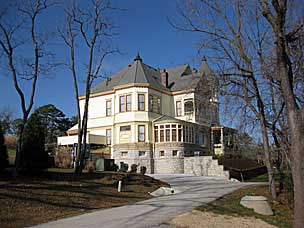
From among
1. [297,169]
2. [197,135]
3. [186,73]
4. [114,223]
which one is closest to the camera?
[297,169]

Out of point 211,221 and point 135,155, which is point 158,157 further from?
point 211,221

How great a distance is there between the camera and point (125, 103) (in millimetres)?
37719

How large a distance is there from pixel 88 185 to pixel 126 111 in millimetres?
20614

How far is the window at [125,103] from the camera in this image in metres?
37.5

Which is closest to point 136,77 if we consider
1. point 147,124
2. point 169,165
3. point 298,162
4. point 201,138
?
point 147,124

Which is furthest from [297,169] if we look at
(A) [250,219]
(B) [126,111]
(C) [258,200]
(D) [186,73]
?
(D) [186,73]

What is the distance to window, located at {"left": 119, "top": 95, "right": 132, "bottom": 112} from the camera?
123 ft

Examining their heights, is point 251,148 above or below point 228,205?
above

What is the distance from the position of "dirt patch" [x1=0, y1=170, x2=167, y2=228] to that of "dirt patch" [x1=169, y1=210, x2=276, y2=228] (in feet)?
12.2

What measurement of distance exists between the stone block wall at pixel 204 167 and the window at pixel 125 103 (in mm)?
8645

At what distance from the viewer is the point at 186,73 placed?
4559cm

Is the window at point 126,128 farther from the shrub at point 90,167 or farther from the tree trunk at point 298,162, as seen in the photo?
the tree trunk at point 298,162

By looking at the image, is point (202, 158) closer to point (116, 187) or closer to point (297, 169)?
point (116, 187)

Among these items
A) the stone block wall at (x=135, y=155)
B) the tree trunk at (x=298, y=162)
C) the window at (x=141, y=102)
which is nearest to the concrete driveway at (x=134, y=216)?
the tree trunk at (x=298, y=162)
